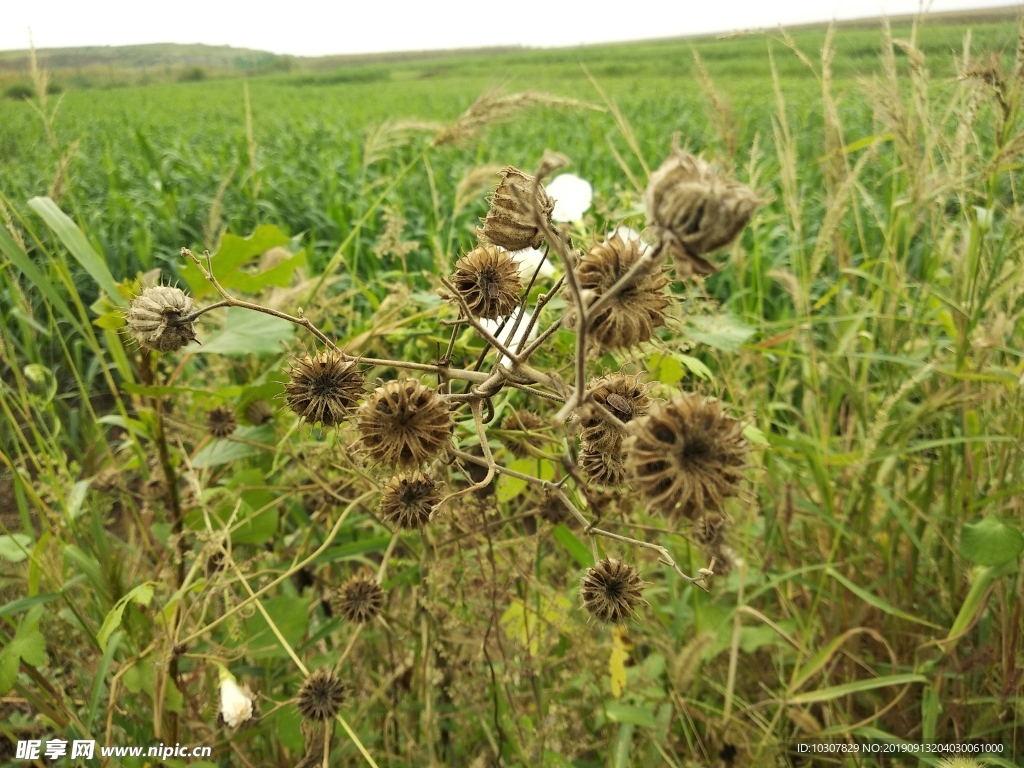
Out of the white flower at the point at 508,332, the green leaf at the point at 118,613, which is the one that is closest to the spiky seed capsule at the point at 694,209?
the white flower at the point at 508,332

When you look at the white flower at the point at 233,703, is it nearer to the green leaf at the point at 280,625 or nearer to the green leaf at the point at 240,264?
the green leaf at the point at 280,625

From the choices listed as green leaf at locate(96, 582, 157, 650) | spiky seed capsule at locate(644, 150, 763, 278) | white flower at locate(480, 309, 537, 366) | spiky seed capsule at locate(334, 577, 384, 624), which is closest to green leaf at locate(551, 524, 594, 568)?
spiky seed capsule at locate(334, 577, 384, 624)

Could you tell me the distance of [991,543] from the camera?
1.06 meters

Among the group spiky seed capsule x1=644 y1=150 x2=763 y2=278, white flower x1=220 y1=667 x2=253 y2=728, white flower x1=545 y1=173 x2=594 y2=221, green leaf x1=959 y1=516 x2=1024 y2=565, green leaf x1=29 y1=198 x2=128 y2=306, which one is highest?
spiky seed capsule x1=644 y1=150 x2=763 y2=278

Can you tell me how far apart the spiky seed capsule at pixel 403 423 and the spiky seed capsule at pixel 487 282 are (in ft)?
0.38

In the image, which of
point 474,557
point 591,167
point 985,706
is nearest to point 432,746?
point 474,557

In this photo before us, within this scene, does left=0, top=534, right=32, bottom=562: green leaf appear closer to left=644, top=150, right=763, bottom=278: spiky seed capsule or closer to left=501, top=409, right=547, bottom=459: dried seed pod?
left=501, top=409, right=547, bottom=459: dried seed pod

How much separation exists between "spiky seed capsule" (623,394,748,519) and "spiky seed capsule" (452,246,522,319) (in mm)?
228

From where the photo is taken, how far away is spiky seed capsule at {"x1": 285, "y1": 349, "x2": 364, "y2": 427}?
0.61m

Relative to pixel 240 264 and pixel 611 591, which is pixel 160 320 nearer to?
pixel 611 591

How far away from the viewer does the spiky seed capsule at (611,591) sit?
0.72 meters

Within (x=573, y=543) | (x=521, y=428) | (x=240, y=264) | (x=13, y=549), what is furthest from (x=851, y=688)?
(x=13, y=549)

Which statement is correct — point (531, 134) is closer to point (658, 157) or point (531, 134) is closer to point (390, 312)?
point (658, 157)

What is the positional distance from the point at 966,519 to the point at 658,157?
6.47 meters
